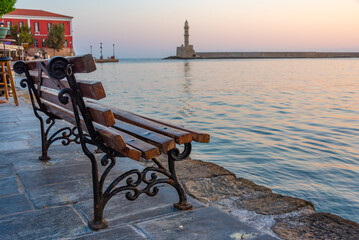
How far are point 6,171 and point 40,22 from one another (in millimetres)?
62645

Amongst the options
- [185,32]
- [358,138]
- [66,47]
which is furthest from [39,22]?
[358,138]

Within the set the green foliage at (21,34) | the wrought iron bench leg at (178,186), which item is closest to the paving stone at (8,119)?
the wrought iron bench leg at (178,186)

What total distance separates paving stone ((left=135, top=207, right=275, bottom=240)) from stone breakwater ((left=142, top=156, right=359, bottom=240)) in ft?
0.55

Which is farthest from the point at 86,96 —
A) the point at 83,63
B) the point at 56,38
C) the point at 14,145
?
the point at 56,38

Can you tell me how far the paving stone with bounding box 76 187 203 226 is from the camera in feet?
7.63

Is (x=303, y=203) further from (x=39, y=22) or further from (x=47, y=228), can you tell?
(x=39, y=22)

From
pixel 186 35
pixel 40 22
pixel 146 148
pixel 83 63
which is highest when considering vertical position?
pixel 186 35

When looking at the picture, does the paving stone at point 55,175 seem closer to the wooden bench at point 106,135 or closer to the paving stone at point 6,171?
the paving stone at point 6,171

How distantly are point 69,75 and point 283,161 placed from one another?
13.7 ft

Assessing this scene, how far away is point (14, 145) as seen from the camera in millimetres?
4227

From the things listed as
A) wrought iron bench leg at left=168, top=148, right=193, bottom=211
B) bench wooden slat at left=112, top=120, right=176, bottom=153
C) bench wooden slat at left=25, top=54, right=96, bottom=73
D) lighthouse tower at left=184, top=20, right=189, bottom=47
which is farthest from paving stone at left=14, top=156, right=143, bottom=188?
lighthouse tower at left=184, top=20, right=189, bottom=47

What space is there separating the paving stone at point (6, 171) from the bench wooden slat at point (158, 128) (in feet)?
3.48

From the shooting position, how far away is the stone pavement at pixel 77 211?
6.84 feet

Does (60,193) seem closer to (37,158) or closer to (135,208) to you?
(135,208)
